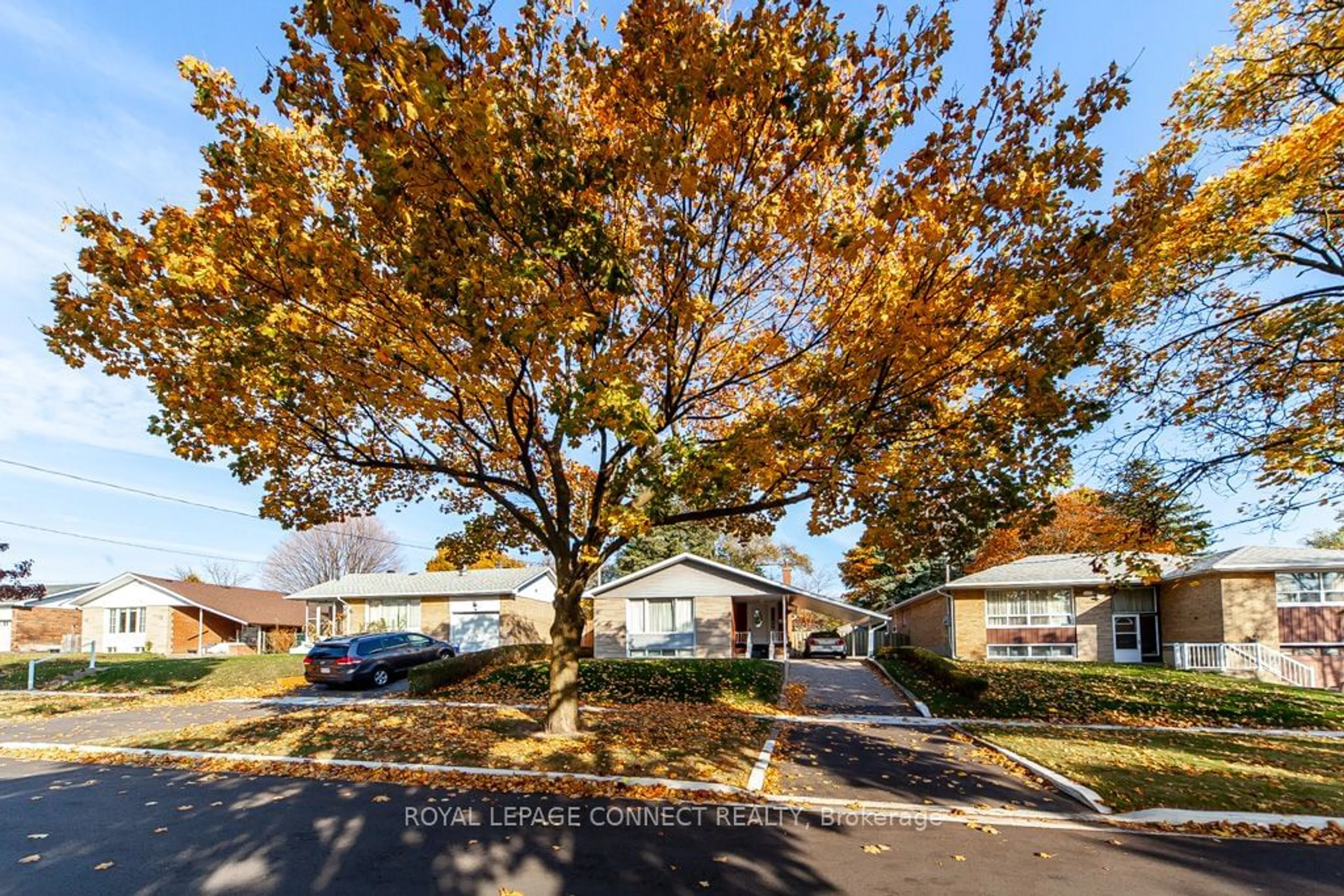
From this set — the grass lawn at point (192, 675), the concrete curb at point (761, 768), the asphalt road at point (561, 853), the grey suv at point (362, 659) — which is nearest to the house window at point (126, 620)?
the grass lawn at point (192, 675)

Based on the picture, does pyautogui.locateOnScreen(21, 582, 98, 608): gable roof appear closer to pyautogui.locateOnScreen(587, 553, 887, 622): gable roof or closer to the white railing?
pyautogui.locateOnScreen(587, 553, 887, 622): gable roof

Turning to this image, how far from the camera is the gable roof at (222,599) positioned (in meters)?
37.8

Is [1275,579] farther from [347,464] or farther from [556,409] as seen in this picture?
[347,464]

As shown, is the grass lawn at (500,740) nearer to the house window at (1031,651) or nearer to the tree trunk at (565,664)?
the tree trunk at (565,664)

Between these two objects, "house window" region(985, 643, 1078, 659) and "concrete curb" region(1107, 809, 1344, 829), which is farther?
"house window" region(985, 643, 1078, 659)

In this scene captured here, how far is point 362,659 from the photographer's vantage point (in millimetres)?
19781

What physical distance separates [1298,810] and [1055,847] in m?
3.55

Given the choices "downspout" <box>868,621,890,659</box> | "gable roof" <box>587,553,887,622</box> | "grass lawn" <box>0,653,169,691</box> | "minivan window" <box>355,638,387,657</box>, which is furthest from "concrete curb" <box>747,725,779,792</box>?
"grass lawn" <box>0,653,169,691</box>

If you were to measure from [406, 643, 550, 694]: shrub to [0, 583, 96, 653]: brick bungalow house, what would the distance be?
34.1 m

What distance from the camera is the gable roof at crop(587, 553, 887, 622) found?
1051 inches

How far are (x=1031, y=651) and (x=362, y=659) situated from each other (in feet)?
82.4

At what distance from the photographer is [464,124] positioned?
6.29 meters

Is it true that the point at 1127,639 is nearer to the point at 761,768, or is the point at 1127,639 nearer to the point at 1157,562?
the point at 1157,562

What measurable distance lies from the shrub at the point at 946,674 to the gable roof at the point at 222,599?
35635 millimetres
